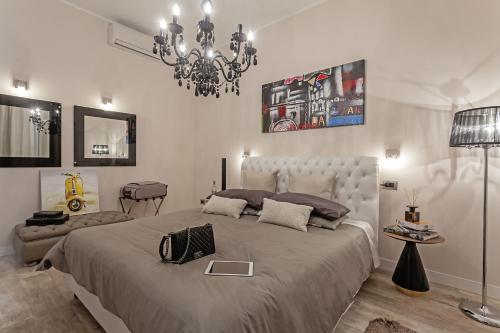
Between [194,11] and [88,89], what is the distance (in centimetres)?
195

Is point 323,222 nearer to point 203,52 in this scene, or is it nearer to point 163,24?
point 203,52

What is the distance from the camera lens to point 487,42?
2.20 m

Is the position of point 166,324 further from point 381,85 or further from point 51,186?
point 51,186

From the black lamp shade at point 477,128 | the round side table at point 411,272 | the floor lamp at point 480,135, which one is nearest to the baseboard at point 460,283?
the floor lamp at point 480,135

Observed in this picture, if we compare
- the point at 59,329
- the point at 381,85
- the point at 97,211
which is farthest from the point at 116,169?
the point at 381,85

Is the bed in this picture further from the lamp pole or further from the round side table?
the lamp pole

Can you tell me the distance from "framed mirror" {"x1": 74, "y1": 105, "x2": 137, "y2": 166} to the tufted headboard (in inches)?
107

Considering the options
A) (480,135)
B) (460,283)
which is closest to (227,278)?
(480,135)

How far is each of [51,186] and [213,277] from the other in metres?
3.22

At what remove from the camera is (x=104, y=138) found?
3816mm

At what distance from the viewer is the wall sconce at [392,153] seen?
263 cm

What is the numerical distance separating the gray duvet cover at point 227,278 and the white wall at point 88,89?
5.92 feet

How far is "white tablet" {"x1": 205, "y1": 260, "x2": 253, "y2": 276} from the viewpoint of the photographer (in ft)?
4.35

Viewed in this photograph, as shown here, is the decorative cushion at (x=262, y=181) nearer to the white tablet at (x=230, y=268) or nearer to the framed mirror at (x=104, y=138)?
the white tablet at (x=230, y=268)
